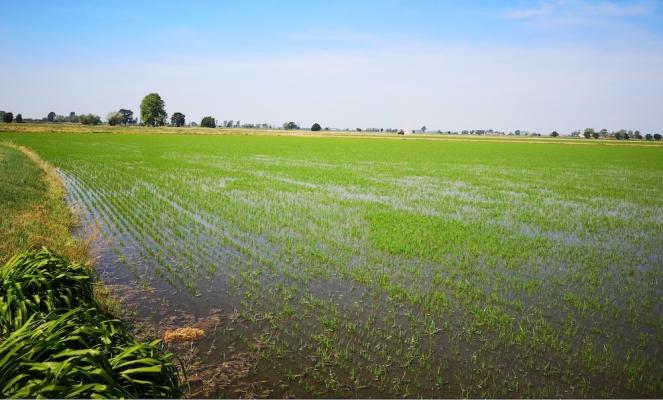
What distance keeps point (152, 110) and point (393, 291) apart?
474ft

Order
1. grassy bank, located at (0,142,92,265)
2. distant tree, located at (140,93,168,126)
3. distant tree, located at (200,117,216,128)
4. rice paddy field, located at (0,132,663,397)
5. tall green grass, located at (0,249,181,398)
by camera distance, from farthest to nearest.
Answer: distant tree, located at (200,117,216,128), distant tree, located at (140,93,168,126), grassy bank, located at (0,142,92,265), rice paddy field, located at (0,132,663,397), tall green grass, located at (0,249,181,398)

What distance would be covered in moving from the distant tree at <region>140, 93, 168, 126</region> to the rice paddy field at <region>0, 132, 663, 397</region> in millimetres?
129783

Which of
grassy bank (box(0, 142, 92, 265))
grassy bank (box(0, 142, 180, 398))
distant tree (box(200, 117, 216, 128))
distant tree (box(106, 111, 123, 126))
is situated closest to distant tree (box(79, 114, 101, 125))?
distant tree (box(106, 111, 123, 126))

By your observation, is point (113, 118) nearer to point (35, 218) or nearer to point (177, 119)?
point (177, 119)

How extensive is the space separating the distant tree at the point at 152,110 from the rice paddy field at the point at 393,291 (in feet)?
426

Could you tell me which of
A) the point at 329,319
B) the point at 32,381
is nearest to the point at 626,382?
the point at 329,319

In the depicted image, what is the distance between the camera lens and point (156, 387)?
10.8 feet

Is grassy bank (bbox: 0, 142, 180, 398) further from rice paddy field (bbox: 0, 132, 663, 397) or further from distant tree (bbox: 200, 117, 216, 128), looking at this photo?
distant tree (bbox: 200, 117, 216, 128)

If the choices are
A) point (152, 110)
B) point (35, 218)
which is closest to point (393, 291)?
point (35, 218)

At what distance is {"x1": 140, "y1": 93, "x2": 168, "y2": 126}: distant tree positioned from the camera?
437ft

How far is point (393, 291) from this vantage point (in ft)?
25.6

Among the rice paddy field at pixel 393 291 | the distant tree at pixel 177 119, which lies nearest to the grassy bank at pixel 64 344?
the rice paddy field at pixel 393 291

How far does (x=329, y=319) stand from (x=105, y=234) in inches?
314

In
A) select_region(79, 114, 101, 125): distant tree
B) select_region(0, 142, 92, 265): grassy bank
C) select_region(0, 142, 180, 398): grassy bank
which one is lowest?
select_region(0, 142, 92, 265): grassy bank
